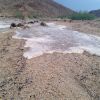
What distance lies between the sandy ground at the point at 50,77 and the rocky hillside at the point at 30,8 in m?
46.8

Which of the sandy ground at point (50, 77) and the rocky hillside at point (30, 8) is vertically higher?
the sandy ground at point (50, 77)

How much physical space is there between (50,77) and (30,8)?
2297 inches

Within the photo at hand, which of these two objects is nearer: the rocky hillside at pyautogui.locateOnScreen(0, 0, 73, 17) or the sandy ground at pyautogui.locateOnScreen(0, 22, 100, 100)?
the sandy ground at pyautogui.locateOnScreen(0, 22, 100, 100)

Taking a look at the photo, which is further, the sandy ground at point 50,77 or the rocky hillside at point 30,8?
the rocky hillside at point 30,8

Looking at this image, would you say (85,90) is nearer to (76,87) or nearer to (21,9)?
(76,87)

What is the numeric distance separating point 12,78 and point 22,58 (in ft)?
6.89

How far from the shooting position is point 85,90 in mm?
7328

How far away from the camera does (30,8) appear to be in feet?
212

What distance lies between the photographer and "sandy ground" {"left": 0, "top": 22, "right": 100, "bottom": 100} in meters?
6.93

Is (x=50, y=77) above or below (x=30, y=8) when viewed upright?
above

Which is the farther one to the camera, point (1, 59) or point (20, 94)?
point (1, 59)

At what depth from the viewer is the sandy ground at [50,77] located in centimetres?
693

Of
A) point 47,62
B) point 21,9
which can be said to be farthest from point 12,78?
point 21,9

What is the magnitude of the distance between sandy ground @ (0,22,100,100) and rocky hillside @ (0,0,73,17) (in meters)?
46.8
